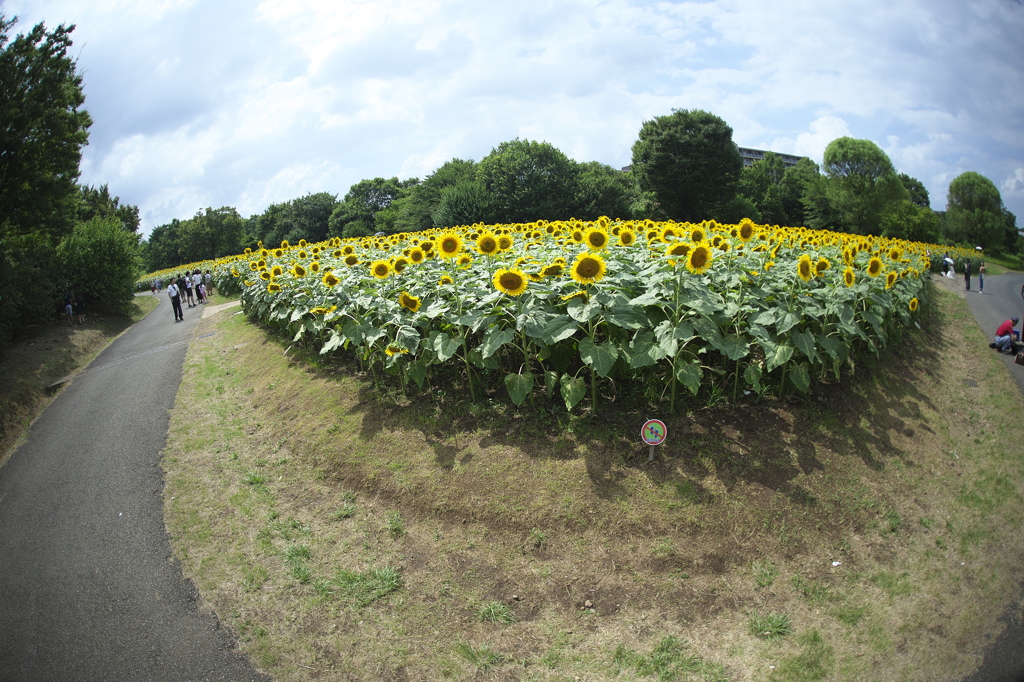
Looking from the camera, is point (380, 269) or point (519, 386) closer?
point (519, 386)

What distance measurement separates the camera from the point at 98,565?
466 cm

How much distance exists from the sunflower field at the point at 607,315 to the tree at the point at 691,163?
45364 mm

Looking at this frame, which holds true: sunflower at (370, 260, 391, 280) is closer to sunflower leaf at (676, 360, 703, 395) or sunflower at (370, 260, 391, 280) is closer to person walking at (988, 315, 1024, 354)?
sunflower leaf at (676, 360, 703, 395)

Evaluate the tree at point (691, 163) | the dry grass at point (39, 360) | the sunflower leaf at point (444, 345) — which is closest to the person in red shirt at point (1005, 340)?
the sunflower leaf at point (444, 345)

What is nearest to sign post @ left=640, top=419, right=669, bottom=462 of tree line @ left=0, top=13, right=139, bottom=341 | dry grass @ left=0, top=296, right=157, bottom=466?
dry grass @ left=0, top=296, right=157, bottom=466

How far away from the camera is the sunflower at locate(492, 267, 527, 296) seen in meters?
4.73

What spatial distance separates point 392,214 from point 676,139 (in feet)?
125

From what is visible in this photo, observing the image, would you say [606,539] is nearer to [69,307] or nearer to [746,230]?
[746,230]

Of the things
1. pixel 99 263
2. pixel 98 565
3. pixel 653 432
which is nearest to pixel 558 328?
pixel 653 432

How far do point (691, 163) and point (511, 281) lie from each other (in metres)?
49.1

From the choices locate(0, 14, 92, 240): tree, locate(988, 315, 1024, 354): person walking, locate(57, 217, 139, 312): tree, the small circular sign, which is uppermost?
locate(0, 14, 92, 240): tree

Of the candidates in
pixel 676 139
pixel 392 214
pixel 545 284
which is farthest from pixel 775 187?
pixel 545 284

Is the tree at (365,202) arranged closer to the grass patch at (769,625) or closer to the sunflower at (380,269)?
the sunflower at (380,269)

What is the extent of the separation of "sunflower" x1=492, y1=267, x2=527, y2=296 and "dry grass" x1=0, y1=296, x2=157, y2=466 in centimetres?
807
